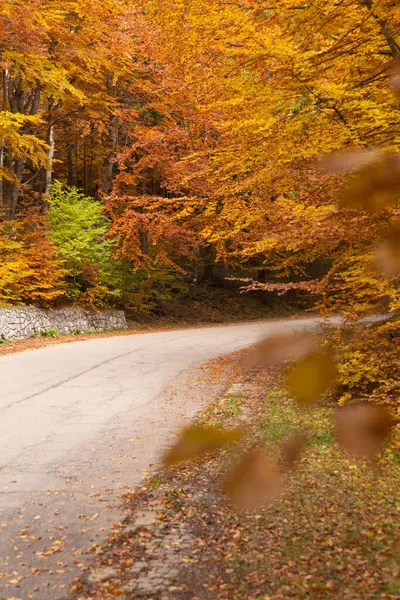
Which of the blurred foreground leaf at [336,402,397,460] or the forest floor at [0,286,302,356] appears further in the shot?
the forest floor at [0,286,302,356]

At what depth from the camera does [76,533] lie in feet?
12.2

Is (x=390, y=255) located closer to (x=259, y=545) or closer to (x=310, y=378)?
(x=310, y=378)

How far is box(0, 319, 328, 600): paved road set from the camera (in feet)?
11.0

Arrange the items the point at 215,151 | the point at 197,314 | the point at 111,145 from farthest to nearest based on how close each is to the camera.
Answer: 1. the point at 197,314
2. the point at 111,145
3. the point at 215,151

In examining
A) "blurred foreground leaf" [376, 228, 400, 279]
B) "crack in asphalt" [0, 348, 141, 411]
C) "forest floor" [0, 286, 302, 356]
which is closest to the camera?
"blurred foreground leaf" [376, 228, 400, 279]

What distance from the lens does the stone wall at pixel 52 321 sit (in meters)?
15.4

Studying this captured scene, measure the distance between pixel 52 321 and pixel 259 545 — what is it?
14657 mm

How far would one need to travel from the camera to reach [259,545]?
349cm

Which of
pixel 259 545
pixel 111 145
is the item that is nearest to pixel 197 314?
pixel 111 145

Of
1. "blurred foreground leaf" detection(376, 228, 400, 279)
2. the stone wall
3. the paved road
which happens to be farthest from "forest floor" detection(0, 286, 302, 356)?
"blurred foreground leaf" detection(376, 228, 400, 279)

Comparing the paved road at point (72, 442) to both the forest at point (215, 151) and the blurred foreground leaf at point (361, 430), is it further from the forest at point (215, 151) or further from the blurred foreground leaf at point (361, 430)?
the forest at point (215, 151)

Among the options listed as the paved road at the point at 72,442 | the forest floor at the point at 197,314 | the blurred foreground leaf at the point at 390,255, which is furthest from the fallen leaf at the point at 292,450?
the forest floor at the point at 197,314

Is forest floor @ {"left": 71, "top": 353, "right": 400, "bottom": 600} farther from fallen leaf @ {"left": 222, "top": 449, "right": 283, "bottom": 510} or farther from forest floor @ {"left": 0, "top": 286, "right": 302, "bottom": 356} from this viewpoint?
forest floor @ {"left": 0, "top": 286, "right": 302, "bottom": 356}

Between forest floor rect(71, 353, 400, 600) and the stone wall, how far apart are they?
1187 centimetres
